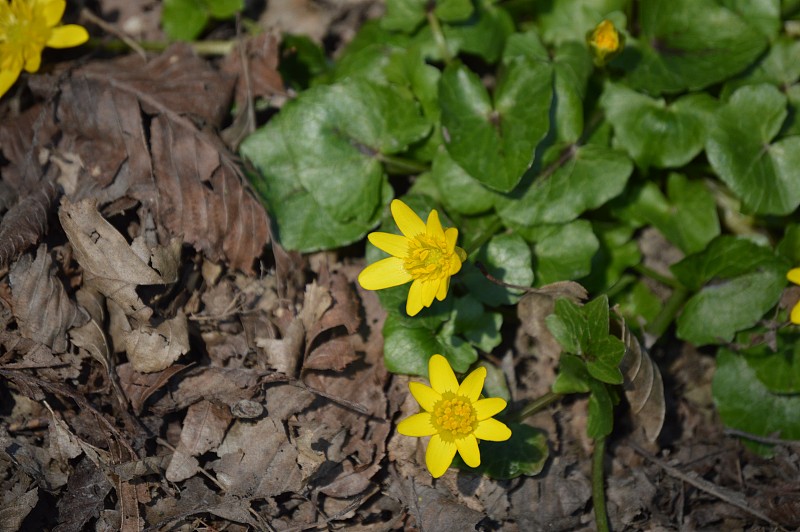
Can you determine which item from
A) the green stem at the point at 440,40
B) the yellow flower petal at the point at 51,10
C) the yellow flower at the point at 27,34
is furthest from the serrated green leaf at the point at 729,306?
the yellow flower petal at the point at 51,10

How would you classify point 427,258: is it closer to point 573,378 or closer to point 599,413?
point 573,378

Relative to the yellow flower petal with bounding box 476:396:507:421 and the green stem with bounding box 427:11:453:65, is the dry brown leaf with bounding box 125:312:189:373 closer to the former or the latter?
the yellow flower petal with bounding box 476:396:507:421

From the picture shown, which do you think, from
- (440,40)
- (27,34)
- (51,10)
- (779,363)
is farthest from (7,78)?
(779,363)

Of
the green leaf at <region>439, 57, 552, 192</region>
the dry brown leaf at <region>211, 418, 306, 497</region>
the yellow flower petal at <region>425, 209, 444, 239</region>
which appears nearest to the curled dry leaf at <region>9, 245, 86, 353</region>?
the dry brown leaf at <region>211, 418, 306, 497</region>

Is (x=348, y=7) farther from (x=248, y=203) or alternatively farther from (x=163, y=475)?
(x=163, y=475)

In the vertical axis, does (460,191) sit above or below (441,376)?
above

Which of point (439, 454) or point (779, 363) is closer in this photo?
point (439, 454)

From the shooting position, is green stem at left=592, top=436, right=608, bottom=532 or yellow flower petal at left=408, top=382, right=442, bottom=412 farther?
green stem at left=592, top=436, right=608, bottom=532

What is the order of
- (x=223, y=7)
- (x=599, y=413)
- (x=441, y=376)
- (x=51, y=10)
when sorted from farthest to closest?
(x=223, y=7)
(x=51, y=10)
(x=599, y=413)
(x=441, y=376)
